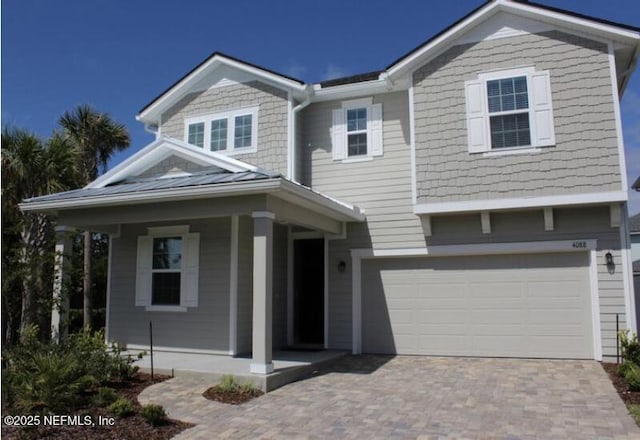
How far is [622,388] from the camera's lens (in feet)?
25.5

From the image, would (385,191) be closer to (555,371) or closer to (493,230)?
(493,230)

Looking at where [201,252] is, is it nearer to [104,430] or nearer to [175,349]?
[175,349]

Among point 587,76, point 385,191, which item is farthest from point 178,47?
point 587,76

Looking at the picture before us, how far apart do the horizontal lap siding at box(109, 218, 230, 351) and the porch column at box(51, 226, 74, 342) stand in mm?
1748

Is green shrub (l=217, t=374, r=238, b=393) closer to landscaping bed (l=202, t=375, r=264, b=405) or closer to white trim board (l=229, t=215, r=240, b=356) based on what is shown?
landscaping bed (l=202, t=375, r=264, b=405)

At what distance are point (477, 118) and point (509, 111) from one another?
616mm

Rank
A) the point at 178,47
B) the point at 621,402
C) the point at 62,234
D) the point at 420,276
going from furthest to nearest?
the point at 178,47
the point at 420,276
the point at 62,234
the point at 621,402

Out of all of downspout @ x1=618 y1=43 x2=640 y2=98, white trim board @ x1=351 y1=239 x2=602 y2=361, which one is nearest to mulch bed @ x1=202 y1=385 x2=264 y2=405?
white trim board @ x1=351 y1=239 x2=602 y2=361

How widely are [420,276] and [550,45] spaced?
533 centimetres

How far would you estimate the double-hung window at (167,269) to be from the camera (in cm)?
1157

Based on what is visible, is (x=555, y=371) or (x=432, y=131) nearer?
(x=555, y=371)

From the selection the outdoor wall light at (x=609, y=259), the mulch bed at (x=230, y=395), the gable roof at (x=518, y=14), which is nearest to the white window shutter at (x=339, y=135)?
the gable roof at (x=518, y=14)

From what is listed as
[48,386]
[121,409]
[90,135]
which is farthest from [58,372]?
[90,135]

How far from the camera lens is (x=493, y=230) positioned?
1090 cm
